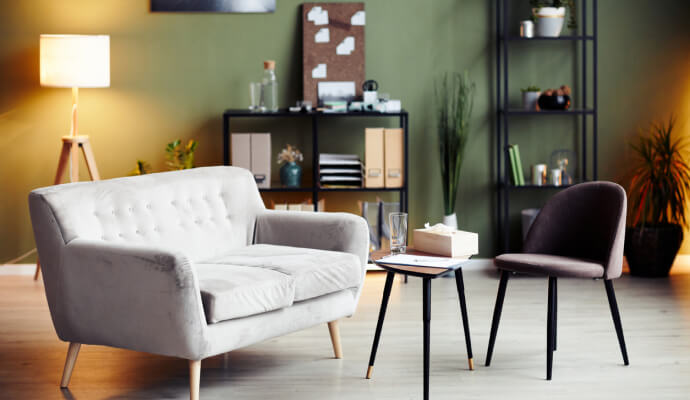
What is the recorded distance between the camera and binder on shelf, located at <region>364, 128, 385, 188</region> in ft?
17.2

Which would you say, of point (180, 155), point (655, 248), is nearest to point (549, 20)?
point (655, 248)

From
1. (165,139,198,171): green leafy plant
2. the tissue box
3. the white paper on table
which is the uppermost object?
(165,139,198,171): green leafy plant

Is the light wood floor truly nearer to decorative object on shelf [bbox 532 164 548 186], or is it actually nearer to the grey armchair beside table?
the grey armchair beside table

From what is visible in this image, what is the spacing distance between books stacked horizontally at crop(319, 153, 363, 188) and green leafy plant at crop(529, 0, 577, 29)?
5.08ft

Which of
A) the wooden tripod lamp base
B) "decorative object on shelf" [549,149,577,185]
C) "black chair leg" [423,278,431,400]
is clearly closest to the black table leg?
"black chair leg" [423,278,431,400]

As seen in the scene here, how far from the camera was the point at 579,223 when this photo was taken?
11.9 ft

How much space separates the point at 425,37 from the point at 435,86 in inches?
13.5

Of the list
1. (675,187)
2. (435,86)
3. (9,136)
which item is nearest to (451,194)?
(435,86)

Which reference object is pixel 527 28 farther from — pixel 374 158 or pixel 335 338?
pixel 335 338

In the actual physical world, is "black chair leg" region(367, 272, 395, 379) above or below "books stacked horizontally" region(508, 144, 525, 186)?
below

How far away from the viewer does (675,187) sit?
17.3 ft

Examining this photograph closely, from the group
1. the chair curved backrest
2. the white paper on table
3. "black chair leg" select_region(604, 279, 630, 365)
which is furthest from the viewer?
the chair curved backrest

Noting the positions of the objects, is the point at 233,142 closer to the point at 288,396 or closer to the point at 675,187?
the point at 288,396

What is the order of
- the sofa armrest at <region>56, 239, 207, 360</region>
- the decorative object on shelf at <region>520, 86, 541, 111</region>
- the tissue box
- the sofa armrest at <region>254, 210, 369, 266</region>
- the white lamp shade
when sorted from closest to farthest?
the sofa armrest at <region>56, 239, 207, 360</region> < the tissue box < the sofa armrest at <region>254, 210, 369, 266</region> < the white lamp shade < the decorative object on shelf at <region>520, 86, 541, 111</region>
